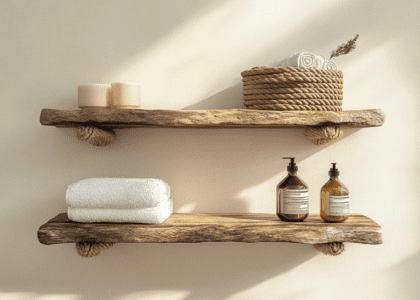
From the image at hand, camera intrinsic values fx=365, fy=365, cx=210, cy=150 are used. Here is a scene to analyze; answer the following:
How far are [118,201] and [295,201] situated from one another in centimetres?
43

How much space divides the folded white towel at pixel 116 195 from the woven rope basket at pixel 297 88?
1.10 ft

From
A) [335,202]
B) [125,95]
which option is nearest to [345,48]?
[335,202]

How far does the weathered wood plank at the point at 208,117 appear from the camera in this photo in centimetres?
86

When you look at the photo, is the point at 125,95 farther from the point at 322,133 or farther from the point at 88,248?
the point at 322,133

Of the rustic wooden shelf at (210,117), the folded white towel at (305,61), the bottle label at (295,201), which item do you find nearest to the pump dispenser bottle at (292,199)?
the bottle label at (295,201)

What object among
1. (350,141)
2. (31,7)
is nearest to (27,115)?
(31,7)

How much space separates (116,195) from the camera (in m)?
0.87

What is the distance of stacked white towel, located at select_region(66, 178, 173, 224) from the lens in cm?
87

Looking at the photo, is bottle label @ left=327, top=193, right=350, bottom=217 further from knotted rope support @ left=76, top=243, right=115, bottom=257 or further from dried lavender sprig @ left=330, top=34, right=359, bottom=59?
knotted rope support @ left=76, top=243, right=115, bottom=257

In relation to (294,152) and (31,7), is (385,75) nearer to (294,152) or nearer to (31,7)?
(294,152)

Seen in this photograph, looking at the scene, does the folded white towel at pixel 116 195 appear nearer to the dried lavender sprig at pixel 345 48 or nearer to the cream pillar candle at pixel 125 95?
the cream pillar candle at pixel 125 95

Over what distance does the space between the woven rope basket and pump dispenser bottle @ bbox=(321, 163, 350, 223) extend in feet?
0.62

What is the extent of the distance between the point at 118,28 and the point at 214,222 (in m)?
0.60

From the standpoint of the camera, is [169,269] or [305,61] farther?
[169,269]
